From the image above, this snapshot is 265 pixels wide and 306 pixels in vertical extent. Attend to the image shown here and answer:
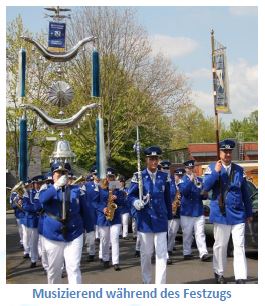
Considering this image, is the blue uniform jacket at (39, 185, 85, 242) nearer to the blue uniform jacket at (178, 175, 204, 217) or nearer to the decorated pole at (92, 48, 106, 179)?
the decorated pole at (92, 48, 106, 179)

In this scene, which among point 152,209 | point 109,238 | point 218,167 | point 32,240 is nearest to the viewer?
point 152,209

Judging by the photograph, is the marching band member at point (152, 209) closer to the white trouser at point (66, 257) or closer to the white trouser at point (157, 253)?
the white trouser at point (157, 253)

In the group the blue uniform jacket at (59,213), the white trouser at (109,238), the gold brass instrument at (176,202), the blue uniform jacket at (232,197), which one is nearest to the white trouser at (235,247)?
the blue uniform jacket at (232,197)

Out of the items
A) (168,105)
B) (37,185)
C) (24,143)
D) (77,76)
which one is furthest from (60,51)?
(168,105)

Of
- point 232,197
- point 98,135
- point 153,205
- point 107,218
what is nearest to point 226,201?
point 232,197

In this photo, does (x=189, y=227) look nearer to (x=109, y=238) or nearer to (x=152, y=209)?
(x=109, y=238)

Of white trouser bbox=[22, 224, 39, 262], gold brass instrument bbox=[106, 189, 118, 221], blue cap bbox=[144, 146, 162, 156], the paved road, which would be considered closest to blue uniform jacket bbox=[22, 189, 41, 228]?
white trouser bbox=[22, 224, 39, 262]

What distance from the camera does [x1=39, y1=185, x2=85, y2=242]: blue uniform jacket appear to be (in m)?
7.93

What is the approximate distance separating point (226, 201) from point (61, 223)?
9.21 ft

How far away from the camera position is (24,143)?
9.34 meters

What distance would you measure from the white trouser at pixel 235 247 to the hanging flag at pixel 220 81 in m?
2.76

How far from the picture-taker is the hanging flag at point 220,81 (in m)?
11.3

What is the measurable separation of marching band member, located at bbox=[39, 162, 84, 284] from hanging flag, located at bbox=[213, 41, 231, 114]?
422 cm

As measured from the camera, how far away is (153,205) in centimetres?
896
